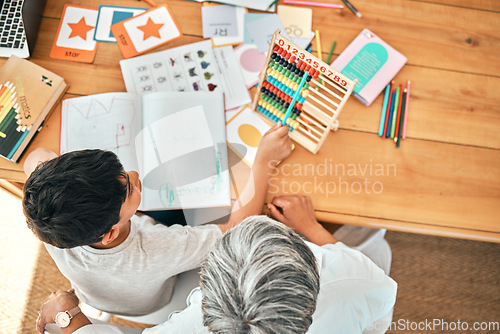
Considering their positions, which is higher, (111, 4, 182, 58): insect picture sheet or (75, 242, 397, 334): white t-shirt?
(111, 4, 182, 58): insect picture sheet

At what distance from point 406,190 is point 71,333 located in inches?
37.5

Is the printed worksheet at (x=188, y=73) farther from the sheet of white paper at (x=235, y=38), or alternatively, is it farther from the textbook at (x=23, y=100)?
the textbook at (x=23, y=100)

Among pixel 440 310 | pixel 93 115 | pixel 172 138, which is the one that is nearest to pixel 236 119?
pixel 172 138

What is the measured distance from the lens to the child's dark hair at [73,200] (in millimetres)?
782

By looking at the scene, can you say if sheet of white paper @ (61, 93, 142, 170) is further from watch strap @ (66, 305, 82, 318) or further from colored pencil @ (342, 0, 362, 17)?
colored pencil @ (342, 0, 362, 17)

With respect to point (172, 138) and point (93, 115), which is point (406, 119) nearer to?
point (172, 138)

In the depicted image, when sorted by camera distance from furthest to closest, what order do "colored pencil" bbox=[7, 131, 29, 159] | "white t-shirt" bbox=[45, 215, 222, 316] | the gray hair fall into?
"colored pencil" bbox=[7, 131, 29, 159]
"white t-shirt" bbox=[45, 215, 222, 316]
the gray hair

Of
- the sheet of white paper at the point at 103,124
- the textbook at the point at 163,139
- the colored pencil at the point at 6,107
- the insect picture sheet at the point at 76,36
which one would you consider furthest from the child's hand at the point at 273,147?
the colored pencil at the point at 6,107

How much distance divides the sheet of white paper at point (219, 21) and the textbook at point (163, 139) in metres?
0.21

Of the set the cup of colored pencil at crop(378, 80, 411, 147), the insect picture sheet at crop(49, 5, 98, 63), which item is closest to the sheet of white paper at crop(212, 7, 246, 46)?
the insect picture sheet at crop(49, 5, 98, 63)

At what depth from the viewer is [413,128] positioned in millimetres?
1139

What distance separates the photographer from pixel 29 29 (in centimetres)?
110

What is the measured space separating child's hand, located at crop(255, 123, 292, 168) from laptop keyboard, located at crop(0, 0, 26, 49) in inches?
29.4

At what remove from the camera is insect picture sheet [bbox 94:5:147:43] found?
1168 mm
